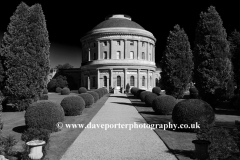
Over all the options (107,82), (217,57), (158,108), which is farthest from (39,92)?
(107,82)

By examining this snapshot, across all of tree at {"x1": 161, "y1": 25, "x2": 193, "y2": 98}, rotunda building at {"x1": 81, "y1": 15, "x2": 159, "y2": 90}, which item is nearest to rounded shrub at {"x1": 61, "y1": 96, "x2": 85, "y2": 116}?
tree at {"x1": 161, "y1": 25, "x2": 193, "y2": 98}

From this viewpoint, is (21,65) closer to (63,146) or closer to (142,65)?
(63,146)

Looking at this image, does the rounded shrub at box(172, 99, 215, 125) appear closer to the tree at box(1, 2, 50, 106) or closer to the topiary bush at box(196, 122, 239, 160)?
the topiary bush at box(196, 122, 239, 160)

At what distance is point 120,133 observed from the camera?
1060 centimetres

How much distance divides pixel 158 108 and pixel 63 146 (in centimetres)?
990

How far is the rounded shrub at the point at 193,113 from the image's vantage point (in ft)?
34.4

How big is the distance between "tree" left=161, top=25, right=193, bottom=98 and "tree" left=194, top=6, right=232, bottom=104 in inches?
107

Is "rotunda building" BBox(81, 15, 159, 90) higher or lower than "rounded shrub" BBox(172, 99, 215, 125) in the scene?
higher

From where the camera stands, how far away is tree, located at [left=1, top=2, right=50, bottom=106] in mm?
17469

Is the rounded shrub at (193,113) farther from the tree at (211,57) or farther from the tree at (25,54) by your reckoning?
the tree at (25,54)

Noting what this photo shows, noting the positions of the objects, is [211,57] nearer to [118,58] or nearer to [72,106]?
[72,106]

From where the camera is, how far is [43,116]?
33.7 ft

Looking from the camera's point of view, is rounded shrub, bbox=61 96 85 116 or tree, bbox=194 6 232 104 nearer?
rounded shrub, bbox=61 96 85 116

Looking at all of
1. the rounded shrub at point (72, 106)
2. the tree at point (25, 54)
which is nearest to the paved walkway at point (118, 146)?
the rounded shrub at point (72, 106)
